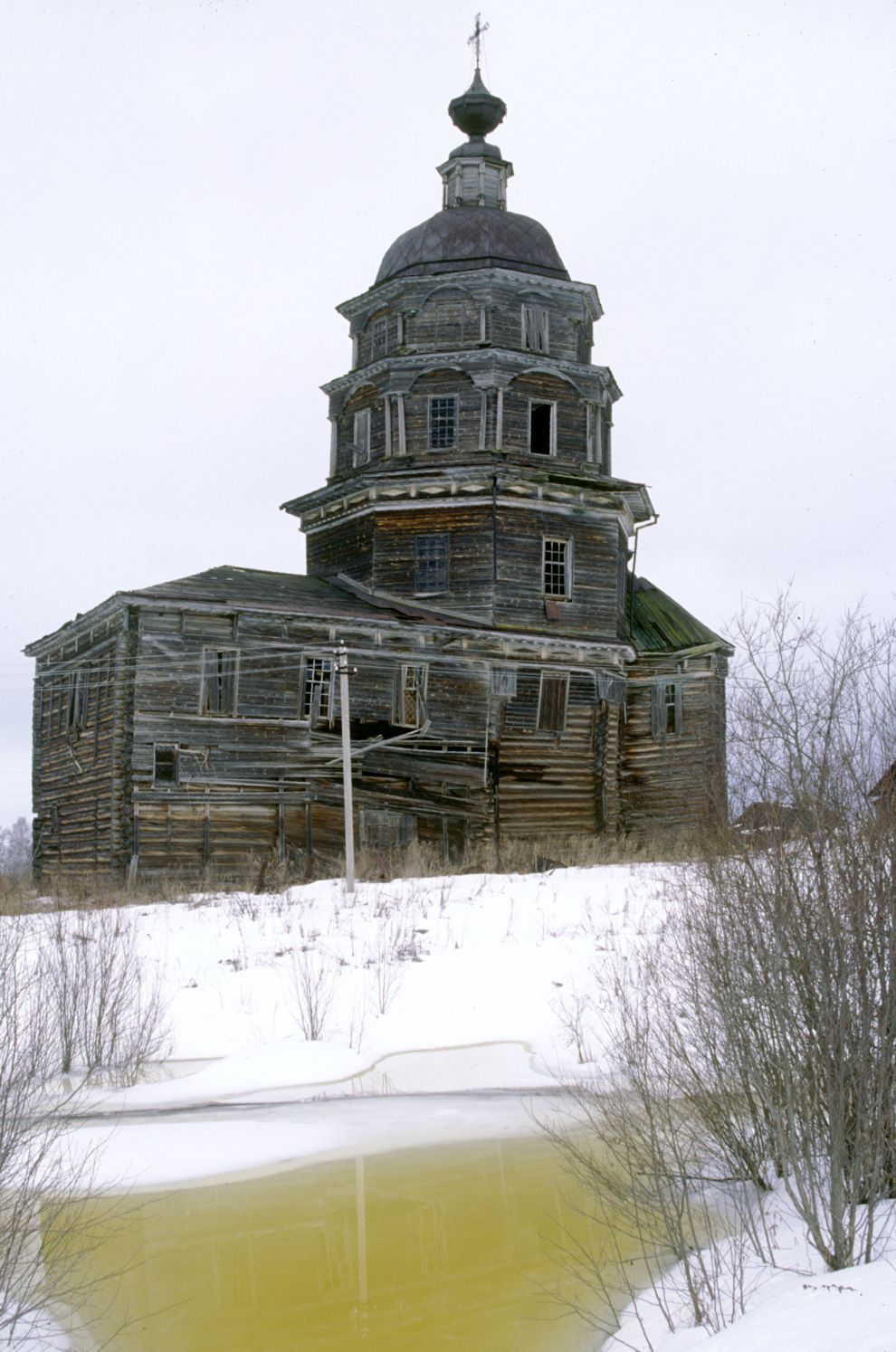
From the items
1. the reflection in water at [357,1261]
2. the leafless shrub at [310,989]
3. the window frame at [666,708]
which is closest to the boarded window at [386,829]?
the window frame at [666,708]

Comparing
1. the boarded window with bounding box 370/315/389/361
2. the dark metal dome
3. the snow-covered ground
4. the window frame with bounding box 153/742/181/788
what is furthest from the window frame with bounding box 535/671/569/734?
the dark metal dome

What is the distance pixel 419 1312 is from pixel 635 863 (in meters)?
20.1

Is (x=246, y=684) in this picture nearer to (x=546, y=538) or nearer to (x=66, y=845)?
(x=66, y=845)

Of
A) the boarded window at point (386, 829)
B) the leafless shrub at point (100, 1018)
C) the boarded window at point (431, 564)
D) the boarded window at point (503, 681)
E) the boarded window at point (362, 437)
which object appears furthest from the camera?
the boarded window at point (362, 437)

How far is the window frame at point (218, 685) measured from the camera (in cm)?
2800

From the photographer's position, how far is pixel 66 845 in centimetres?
3148

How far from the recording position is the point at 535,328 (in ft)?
113

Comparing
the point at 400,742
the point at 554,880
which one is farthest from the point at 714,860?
the point at 400,742

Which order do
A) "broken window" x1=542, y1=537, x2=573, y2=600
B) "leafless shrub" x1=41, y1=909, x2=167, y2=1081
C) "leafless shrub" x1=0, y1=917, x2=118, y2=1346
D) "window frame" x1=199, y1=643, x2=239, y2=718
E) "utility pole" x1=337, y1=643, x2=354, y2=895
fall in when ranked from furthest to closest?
"broken window" x1=542, y1=537, x2=573, y2=600
"window frame" x1=199, y1=643, x2=239, y2=718
"utility pole" x1=337, y1=643, x2=354, y2=895
"leafless shrub" x1=41, y1=909, x2=167, y2=1081
"leafless shrub" x1=0, y1=917, x2=118, y2=1346

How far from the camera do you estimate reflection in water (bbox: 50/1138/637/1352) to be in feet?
24.8

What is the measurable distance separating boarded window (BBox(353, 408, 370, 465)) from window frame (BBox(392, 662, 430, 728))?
716 cm

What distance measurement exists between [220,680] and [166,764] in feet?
7.22

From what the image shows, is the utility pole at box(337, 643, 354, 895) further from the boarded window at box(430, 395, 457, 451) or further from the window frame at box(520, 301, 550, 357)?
the window frame at box(520, 301, 550, 357)

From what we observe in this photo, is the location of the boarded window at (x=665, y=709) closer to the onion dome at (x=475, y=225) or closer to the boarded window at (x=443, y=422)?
the boarded window at (x=443, y=422)
